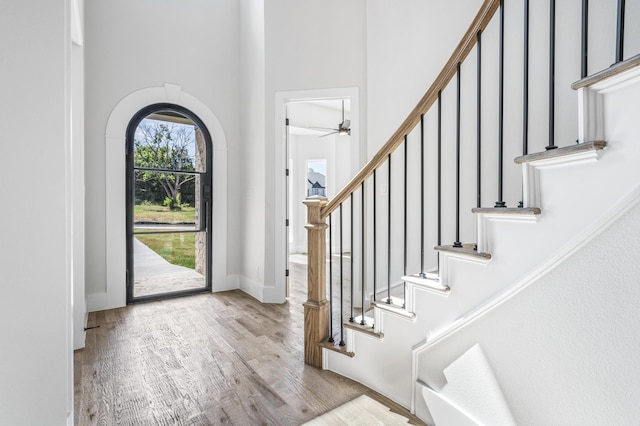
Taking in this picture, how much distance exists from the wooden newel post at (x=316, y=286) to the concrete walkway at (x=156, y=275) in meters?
2.28

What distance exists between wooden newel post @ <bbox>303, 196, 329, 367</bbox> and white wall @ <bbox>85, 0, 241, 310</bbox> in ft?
7.14

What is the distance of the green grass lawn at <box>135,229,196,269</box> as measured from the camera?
365cm

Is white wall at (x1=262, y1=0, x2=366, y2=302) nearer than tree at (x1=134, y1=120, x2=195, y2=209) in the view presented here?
Yes

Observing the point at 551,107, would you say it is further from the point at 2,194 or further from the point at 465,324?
the point at 2,194

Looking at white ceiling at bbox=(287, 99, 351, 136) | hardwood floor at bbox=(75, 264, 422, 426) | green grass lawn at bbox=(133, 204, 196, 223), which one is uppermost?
Result: white ceiling at bbox=(287, 99, 351, 136)

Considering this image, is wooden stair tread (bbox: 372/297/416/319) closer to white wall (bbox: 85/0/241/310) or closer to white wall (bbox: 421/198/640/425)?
white wall (bbox: 421/198/640/425)

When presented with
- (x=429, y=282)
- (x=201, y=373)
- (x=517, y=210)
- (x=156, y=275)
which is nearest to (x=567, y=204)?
(x=517, y=210)

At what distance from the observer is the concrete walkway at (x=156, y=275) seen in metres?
3.58

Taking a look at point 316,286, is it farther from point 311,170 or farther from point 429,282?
point 311,170

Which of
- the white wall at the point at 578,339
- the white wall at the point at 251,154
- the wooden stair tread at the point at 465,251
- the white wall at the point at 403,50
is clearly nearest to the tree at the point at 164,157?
the white wall at the point at 251,154

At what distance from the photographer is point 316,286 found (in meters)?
2.18

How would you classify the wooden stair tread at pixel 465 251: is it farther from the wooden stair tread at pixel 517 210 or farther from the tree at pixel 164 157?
the tree at pixel 164 157

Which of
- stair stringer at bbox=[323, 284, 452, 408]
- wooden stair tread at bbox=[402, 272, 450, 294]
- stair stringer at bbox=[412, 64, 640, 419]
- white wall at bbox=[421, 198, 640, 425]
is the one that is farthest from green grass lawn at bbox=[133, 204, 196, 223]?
white wall at bbox=[421, 198, 640, 425]

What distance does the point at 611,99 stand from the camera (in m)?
0.99
